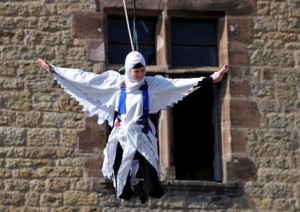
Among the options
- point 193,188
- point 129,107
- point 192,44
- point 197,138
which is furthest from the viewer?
point 192,44

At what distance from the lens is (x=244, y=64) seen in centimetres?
1578

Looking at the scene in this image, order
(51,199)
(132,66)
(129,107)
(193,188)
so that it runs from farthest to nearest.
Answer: (193,188) → (51,199) → (129,107) → (132,66)

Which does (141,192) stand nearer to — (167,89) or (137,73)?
(167,89)

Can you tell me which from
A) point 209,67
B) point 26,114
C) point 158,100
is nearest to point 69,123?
point 26,114

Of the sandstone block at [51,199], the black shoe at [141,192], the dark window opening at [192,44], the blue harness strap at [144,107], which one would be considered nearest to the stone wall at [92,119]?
the sandstone block at [51,199]

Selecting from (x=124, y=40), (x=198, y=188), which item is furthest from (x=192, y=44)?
(x=198, y=188)

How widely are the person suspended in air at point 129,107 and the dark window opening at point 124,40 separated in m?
3.88

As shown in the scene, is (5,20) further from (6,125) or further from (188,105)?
(188,105)

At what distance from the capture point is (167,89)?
1181 centimetres

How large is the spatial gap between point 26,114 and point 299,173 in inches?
111

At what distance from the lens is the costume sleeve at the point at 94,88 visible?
11789 millimetres

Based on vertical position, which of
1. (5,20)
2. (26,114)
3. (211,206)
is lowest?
(211,206)

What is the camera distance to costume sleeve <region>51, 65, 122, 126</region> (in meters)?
11.8

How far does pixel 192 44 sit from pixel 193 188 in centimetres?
157
